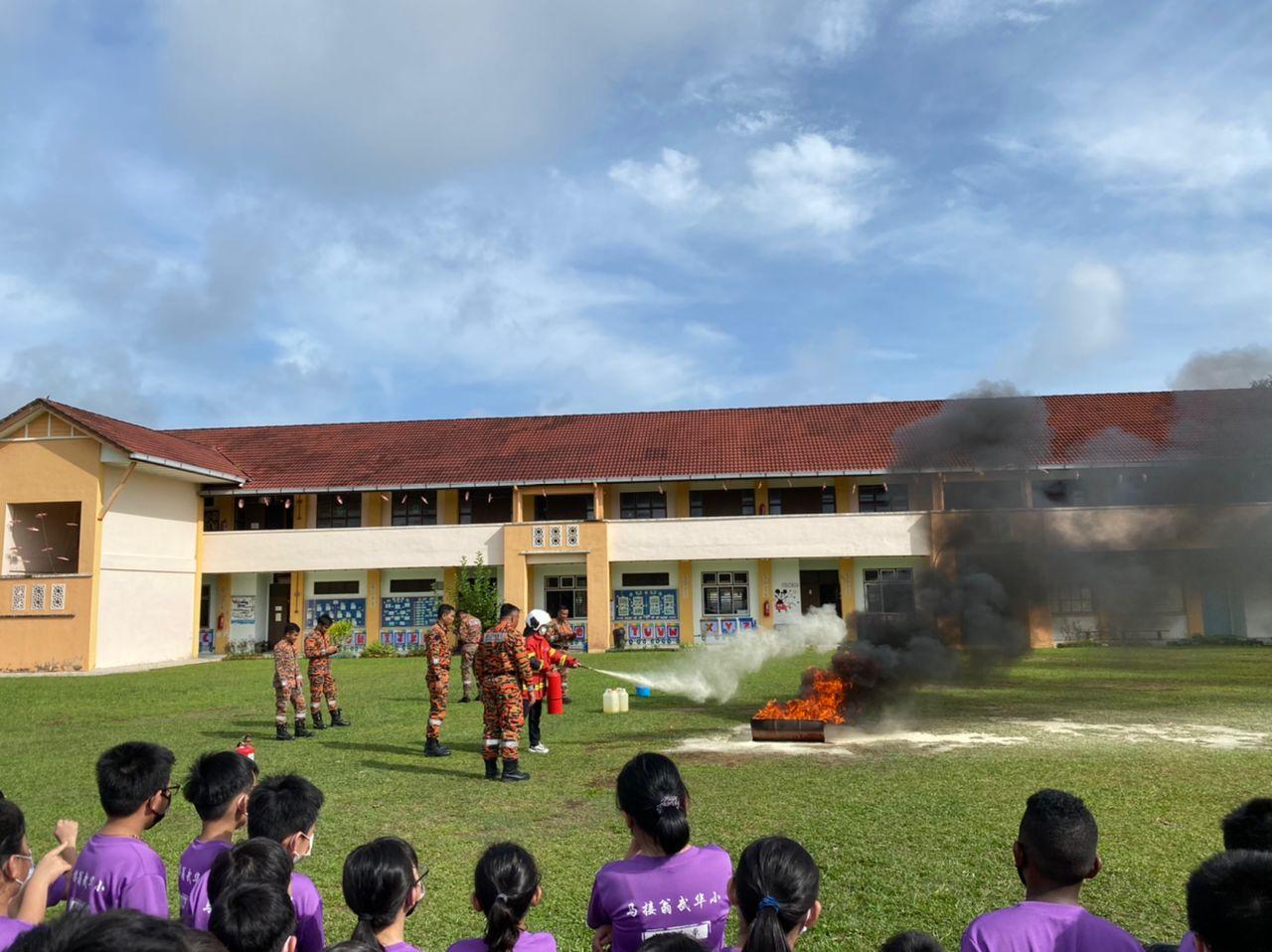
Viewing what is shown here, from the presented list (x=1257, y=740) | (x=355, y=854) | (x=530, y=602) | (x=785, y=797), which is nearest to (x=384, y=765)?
(x=785, y=797)

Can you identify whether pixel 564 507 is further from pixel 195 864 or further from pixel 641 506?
pixel 195 864

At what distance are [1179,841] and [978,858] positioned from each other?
69.3 inches

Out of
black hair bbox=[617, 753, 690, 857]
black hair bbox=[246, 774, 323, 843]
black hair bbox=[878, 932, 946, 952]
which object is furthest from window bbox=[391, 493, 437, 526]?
black hair bbox=[878, 932, 946, 952]

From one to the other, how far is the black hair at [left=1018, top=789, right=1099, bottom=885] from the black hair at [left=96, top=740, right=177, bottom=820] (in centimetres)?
355

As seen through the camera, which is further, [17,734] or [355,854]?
[17,734]

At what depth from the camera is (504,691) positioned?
33.2 feet

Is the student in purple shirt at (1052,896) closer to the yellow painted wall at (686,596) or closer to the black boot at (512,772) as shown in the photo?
the black boot at (512,772)

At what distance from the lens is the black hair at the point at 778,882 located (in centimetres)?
280

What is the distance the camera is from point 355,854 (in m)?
3.14

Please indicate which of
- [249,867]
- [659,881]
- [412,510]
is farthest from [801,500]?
[249,867]

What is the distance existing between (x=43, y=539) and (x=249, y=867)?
31328 millimetres

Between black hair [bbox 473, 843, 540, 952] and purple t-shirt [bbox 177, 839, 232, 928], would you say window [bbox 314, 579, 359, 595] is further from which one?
black hair [bbox 473, 843, 540, 952]

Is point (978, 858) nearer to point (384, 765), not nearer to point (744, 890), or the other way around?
point (744, 890)

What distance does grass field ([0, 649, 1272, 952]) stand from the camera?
5832 millimetres
